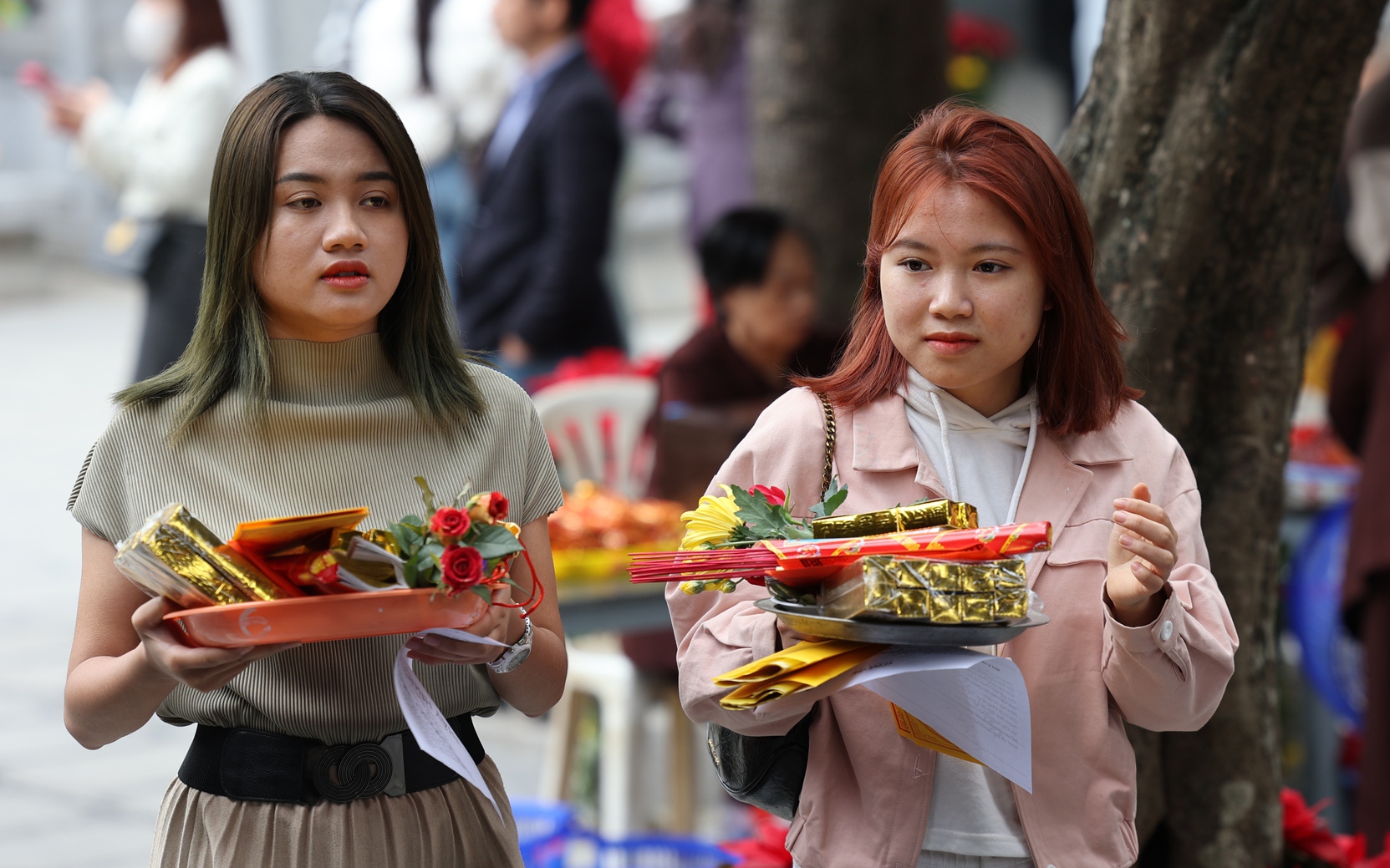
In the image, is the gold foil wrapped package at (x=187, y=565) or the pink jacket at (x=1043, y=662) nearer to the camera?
the gold foil wrapped package at (x=187, y=565)

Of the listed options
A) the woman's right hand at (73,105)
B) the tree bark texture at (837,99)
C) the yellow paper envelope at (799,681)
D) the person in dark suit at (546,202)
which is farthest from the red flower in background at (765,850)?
the woman's right hand at (73,105)

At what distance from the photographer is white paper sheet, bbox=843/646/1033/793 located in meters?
1.57

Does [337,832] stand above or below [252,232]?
below

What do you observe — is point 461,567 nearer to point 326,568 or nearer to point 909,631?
point 326,568

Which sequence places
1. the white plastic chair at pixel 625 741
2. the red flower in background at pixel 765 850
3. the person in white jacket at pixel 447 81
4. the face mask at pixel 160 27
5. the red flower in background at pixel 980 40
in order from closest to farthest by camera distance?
the red flower in background at pixel 765 850, the white plastic chair at pixel 625 741, the face mask at pixel 160 27, the person in white jacket at pixel 447 81, the red flower in background at pixel 980 40

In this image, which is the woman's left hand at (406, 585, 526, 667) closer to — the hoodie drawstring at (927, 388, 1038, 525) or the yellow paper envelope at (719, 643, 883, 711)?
the yellow paper envelope at (719, 643, 883, 711)

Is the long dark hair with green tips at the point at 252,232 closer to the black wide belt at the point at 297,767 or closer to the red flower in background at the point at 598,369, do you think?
the black wide belt at the point at 297,767

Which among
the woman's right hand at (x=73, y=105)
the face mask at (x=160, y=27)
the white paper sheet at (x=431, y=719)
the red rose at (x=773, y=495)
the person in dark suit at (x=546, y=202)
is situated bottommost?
the white paper sheet at (x=431, y=719)

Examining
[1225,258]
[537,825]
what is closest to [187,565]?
[1225,258]

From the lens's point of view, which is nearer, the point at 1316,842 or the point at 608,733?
the point at 1316,842

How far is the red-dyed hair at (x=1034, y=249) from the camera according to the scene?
1.78 m

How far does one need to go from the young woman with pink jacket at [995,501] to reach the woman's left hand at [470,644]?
0.26 m

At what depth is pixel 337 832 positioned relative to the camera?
174 centimetres

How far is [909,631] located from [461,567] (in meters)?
0.46
